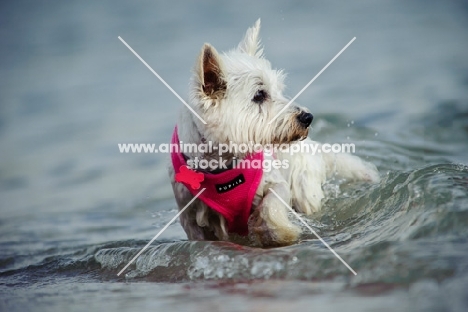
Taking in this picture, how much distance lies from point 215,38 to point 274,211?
25.2ft

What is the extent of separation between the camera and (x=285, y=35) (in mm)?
12391

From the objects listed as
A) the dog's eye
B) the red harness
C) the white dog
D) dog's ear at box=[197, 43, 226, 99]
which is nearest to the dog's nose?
the white dog

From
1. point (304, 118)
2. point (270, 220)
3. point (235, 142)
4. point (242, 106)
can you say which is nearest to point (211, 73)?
point (242, 106)

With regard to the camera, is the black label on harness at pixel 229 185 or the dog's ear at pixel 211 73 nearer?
the dog's ear at pixel 211 73

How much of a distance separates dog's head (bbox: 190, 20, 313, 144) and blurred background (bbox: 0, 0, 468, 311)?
40 centimetres

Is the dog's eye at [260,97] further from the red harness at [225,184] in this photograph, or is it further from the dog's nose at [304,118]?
the red harness at [225,184]

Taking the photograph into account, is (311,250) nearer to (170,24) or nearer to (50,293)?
(50,293)

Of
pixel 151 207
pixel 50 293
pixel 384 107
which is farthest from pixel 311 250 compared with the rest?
pixel 384 107

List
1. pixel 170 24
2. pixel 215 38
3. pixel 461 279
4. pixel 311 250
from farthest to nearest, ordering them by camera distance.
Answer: pixel 170 24, pixel 215 38, pixel 311 250, pixel 461 279

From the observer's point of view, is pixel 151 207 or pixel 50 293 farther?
pixel 151 207

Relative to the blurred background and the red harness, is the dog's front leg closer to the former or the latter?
the red harness

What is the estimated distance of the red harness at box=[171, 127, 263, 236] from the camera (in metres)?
4.43

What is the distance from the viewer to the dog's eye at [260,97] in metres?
4.53

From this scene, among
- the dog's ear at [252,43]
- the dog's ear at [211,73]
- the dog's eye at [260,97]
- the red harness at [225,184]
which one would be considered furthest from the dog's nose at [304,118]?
the dog's ear at [252,43]
